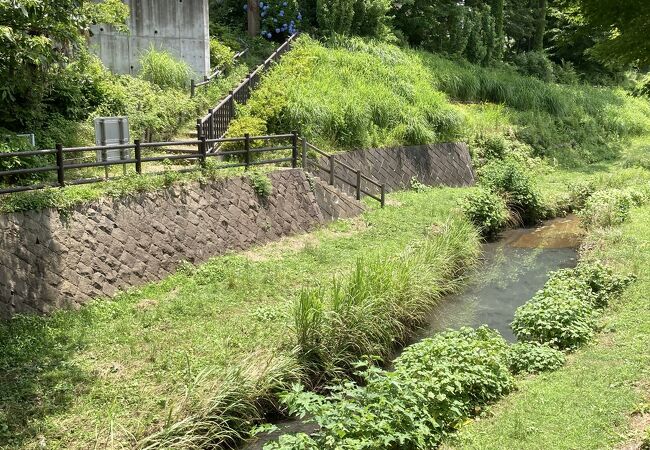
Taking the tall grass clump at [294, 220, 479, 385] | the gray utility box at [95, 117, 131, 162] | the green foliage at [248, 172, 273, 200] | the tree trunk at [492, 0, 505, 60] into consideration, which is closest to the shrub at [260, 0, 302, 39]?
the green foliage at [248, 172, 273, 200]

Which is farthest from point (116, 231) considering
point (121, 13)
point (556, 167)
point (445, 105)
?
point (556, 167)

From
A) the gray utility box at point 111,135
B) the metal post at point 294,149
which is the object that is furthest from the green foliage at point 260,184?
the gray utility box at point 111,135

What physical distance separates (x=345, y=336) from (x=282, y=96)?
10807 millimetres

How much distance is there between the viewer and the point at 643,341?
28.7ft

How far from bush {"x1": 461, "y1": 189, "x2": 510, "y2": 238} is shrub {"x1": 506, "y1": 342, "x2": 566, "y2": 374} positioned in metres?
8.47

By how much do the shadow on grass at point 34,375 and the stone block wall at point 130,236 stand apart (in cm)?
58

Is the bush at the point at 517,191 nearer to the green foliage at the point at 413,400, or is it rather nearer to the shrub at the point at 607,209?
the shrub at the point at 607,209

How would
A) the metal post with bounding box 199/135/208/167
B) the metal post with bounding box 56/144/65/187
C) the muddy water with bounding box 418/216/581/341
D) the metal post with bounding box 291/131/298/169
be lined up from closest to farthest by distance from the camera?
1. the metal post with bounding box 56/144/65/187
2. the muddy water with bounding box 418/216/581/341
3. the metal post with bounding box 199/135/208/167
4. the metal post with bounding box 291/131/298/169

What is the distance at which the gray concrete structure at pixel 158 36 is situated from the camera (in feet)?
62.9

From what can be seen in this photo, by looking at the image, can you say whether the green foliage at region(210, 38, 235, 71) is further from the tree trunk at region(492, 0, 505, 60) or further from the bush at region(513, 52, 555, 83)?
the bush at region(513, 52, 555, 83)

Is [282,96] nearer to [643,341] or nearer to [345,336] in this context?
[345,336]

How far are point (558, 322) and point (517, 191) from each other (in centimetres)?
1078

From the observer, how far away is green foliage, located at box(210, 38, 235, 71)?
2223 centimetres

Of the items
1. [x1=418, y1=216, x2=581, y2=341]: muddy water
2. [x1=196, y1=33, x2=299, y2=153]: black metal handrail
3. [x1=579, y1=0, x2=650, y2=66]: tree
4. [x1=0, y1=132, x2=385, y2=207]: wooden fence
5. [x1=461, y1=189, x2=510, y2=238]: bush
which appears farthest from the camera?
[x1=461, y1=189, x2=510, y2=238]: bush
